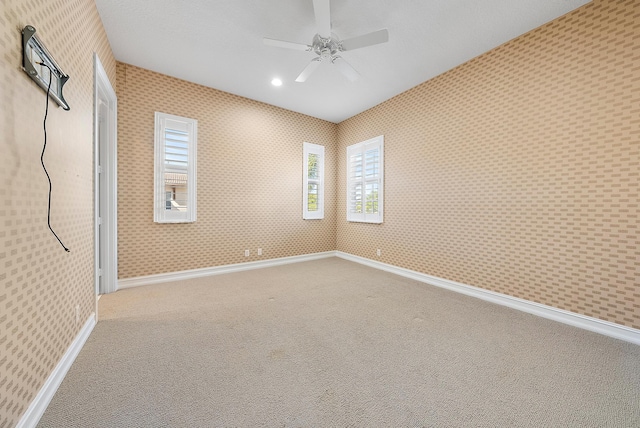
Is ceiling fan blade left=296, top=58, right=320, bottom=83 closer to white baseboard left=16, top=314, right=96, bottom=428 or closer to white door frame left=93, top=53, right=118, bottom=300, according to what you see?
white door frame left=93, top=53, right=118, bottom=300

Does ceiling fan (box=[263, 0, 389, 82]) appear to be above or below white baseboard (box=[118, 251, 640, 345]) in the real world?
above

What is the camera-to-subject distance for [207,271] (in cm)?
388

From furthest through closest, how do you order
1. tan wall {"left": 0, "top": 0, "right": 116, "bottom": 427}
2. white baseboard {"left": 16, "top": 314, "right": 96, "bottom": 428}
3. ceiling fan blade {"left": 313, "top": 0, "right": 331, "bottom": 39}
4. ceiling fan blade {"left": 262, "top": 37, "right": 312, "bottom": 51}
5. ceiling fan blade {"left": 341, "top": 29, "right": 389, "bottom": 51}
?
ceiling fan blade {"left": 262, "top": 37, "right": 312, "bottom": 51} < ceiling fan blade {"left": 341, "top": 29, "right": 389, "bottom": 51} < ceiling fan blade {"left": 313, "top": 0, "right": 331, "bottom": 39} < white baseboard {"left": 16, "top": 314, "right": 96, "bottom": 428} < tan wall {"left": 0, "top": 0, "right": 116, "bottom": 427}

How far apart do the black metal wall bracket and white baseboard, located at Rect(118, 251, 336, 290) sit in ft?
8.47

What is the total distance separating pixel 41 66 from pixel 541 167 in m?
4.14

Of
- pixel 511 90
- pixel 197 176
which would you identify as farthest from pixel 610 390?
pixel 197 176

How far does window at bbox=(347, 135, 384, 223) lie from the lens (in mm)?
4438

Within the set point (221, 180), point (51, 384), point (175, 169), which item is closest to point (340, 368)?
point (51, 384)

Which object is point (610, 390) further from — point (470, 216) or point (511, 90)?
point (511, 90)

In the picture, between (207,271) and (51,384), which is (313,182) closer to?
(207,271)

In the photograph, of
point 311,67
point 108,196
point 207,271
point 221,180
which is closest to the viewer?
point 311,67

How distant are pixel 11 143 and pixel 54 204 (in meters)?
0.54

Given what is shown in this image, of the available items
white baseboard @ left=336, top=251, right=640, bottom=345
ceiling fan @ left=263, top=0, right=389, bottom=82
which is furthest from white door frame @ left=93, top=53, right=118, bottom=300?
white baseboard @ left=336, top=251, right=640, bottom=345

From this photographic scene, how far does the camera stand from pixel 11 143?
3.57 feet
